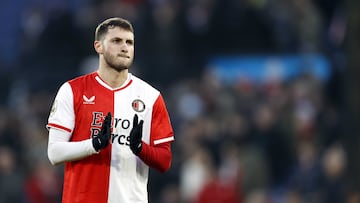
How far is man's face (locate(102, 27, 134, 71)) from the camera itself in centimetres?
803

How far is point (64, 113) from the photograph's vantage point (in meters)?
8.02

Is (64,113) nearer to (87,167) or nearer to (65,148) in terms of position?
(65,148)

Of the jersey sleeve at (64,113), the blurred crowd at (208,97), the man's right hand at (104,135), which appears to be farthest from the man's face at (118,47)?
the blurred crowd at (208,97)

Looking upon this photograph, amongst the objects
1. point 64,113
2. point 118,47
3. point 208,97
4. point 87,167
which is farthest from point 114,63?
point 208,97

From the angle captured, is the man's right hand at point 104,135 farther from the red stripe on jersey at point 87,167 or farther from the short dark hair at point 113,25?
the short dark hair at point 113,25

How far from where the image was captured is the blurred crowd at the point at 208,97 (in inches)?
592

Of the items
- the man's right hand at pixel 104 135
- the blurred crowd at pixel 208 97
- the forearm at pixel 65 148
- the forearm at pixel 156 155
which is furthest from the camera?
the blurred crowd at pixel 208 97

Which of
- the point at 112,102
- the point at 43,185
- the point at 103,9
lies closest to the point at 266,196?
the point at 43,185

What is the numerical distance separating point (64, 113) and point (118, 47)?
55 cm

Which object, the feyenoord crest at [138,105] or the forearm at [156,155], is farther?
the feyenoord crest at [138,105]

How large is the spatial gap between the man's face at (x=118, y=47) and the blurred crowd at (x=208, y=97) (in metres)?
5.65

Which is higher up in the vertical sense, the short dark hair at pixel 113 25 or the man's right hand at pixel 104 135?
the short dark hair at pixel 113 25

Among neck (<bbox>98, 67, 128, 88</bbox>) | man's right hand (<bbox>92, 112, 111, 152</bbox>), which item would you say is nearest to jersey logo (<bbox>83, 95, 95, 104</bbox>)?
neck (<bbox>98, 67, 128, 88</bbox>)

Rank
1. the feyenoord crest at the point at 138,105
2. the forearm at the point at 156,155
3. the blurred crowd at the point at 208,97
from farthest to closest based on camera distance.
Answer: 1. the blurred crowd at the point at 208,97
2. the feyenoord crest at the point at 138,105
3. the forearm at the point at 156,155
